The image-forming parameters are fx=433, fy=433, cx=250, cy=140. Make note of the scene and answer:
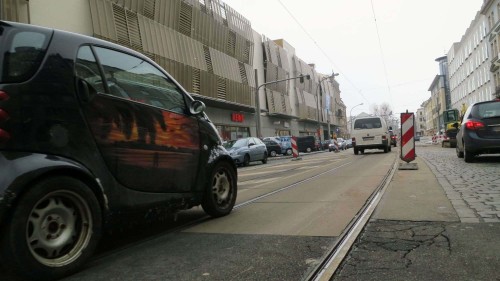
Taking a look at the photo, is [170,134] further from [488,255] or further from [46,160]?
[488,255]

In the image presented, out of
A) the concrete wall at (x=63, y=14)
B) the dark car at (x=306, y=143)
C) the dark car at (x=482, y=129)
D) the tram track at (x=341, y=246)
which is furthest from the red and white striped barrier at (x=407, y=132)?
the dark car at (x=306, y=143)

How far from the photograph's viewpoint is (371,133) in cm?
2277

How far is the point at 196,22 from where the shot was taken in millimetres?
32531

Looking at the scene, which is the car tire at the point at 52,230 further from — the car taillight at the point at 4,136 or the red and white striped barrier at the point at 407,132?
the red and white striped barrier at the point at 407,132

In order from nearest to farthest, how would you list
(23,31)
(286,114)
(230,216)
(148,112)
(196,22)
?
(23,31)
(148,112)
(230,216)
(196,22)
(286,114)

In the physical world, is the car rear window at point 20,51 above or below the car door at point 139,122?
above

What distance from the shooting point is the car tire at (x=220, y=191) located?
5324mm

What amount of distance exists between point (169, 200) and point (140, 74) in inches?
52.7

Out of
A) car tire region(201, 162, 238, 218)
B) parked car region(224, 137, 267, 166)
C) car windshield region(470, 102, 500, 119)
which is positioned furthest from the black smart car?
parked car region(224, 137, 267, 166)

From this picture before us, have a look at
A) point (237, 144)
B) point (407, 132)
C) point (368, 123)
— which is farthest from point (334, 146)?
point (407, 132)

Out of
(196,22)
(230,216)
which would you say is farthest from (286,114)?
(230,216)

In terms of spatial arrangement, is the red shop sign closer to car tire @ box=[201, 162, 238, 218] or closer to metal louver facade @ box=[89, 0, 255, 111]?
metal louver facade @ box=[89, 0, 255, 111]

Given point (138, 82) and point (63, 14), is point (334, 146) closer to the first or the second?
point (63, 14)

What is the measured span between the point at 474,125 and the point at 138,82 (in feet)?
31.3
